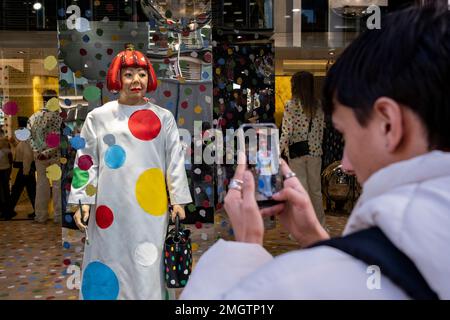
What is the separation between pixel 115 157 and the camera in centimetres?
236

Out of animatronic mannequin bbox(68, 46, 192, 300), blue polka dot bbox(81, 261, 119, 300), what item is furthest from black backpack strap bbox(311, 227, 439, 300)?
blue polka dot bbox(81, 261, 119, 300)

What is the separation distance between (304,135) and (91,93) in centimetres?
151

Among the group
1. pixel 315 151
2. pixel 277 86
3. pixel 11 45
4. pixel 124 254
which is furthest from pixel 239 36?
pixel 124 254

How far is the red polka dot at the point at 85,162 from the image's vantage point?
2363 millimetres

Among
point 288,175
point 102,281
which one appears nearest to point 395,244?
point 288,175

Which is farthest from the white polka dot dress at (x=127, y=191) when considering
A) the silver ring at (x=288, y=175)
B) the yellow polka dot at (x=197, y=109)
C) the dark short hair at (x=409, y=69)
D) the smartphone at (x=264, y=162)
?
the dark short hair at (x=409, y=69)

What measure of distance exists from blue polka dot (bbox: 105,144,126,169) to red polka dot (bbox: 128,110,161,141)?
0.09 meters

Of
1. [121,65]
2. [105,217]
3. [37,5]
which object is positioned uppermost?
[37,5]

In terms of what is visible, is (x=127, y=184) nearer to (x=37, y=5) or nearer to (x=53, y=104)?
(x=53, y=104)

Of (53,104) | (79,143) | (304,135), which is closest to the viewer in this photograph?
(79,143)

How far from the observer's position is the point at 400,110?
573 mm

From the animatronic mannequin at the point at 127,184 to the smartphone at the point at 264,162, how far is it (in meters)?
1.27

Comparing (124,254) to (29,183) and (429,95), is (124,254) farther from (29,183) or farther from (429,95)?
(29,183)

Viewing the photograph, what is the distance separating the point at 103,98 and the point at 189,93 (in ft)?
2.17
